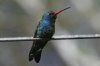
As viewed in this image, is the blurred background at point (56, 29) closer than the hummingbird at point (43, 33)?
No

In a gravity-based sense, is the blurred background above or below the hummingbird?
below

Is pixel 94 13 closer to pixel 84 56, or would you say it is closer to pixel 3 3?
pixel 84 56

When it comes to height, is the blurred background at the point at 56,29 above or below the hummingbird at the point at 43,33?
below

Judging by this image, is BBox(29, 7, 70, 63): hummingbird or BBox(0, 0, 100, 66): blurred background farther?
BBox(0, 0, 100, 66): blurred background

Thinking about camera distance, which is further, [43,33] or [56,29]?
[56,29]
